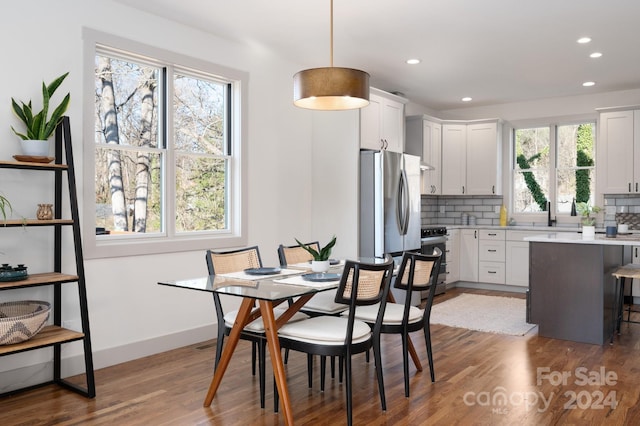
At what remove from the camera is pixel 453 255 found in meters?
7.32

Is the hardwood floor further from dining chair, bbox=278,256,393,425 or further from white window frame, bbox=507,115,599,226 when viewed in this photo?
white window frame, bbox=507,115,599,226

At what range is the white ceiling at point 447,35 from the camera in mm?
3918

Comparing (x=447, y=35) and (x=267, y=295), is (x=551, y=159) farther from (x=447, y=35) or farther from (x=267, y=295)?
(x=267, y=295)

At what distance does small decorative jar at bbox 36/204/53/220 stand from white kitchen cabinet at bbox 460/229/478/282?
5.63m

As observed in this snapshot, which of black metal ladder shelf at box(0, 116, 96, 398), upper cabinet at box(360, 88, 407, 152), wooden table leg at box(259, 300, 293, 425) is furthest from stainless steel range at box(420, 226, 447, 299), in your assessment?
black metal ladder shelf at box(0, 116, 96, 398)

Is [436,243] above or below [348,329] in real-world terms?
above

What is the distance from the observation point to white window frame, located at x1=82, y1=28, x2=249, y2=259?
Answer: 3.70 meters

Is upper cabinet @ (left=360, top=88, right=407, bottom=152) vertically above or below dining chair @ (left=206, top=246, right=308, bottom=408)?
above

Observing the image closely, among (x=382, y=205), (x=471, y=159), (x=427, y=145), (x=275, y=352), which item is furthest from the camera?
(x=471, y=159)

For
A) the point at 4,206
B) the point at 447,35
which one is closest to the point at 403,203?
the point at 447,35

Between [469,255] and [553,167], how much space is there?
172 centimetres

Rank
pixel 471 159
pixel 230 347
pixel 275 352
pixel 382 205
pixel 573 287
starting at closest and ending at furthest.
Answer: pixel 275 352 → pixel 230 347 → pixel 573 287 → pixel 382 205 → pixel 471 159

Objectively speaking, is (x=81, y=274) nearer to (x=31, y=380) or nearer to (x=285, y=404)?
(x=31, y=380)

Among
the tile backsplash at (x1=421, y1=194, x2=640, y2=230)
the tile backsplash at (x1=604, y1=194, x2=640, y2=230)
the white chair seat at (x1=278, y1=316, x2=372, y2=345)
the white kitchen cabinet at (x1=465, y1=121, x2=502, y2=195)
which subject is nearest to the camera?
the white chair seat at (x1=278, y1=316, x2=372, y2=345)
